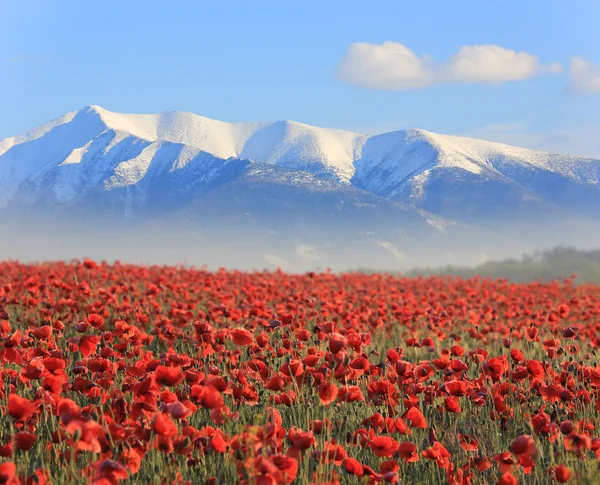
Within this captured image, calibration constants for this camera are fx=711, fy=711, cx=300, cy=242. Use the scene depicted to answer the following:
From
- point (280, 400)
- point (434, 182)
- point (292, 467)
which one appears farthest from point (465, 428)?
point (434, 182)

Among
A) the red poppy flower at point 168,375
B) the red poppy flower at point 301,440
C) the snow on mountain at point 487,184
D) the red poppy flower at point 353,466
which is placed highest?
the snow on mountain at point 487,184

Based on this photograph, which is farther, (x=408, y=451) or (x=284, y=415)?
(x=284, y=415)

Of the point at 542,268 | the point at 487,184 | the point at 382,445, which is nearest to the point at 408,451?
the point at 382,445

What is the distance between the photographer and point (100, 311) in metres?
A: 7.65

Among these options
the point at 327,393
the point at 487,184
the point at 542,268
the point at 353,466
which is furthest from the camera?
the point at 487,184

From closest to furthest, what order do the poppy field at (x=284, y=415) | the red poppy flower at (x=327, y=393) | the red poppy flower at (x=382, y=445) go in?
the poppy field at (x=284, y=415), the red poppy flower at (x=382, y=445), the red poppy flower at (x=327, y=393)

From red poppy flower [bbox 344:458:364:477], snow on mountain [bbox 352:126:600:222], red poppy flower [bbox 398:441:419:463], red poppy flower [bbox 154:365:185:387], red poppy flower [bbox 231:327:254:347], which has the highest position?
snow on mountain [bbox 352:126:600:222]

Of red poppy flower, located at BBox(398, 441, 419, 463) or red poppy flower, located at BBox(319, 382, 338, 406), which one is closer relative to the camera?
red poppy flower, located at BBox(398, 441, 419, 463)

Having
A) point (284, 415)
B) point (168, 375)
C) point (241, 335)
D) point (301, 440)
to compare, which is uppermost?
point (241, 335)


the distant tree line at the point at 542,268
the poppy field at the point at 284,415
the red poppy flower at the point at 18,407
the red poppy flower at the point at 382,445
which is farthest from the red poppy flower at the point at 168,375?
the distant tree line at the point at 542,268

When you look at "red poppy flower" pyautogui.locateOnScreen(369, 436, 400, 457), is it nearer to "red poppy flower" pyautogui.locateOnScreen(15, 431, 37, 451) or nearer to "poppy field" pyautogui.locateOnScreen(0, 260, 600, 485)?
"poppy field" pyautogui.locateOnScreen(0, 260, 600, 485)

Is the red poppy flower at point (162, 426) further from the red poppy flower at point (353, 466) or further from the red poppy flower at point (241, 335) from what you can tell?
the red poppy flower at point (241, 335)

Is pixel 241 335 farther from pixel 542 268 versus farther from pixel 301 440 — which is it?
pixel 542 268

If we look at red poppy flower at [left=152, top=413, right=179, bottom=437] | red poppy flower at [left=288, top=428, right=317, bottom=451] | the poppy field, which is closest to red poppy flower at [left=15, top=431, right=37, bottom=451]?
the poppy field
